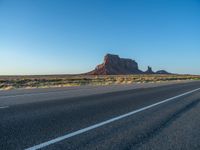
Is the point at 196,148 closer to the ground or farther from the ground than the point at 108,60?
closer to the ground

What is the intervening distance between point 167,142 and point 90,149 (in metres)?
1.48

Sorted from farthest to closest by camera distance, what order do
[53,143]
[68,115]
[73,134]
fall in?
[68,115], [73,134], [53,143]

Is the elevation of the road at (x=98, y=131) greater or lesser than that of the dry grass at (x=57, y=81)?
lesser

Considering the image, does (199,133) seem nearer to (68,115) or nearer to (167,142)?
(167,142)

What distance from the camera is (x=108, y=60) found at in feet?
644

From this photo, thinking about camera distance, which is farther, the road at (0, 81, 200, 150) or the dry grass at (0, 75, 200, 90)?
the dry grass at (0, 75, 200, 90)

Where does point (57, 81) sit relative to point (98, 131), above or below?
above

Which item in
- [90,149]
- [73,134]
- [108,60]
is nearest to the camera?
[90,149]

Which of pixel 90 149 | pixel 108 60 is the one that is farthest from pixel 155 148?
pixel 108 60

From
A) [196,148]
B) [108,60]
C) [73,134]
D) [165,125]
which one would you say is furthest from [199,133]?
[108,60]

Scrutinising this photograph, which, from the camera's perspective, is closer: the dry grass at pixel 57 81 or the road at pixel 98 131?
the road at pixel 98 131

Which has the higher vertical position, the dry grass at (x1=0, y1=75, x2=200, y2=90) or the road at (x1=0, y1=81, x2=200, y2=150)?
the dry grass at (x1=0, y1=75, x2=200, y2=90)

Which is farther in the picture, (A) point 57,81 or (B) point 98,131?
(A) point 57,81

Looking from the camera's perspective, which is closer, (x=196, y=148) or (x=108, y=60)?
(x=196, y=148)
